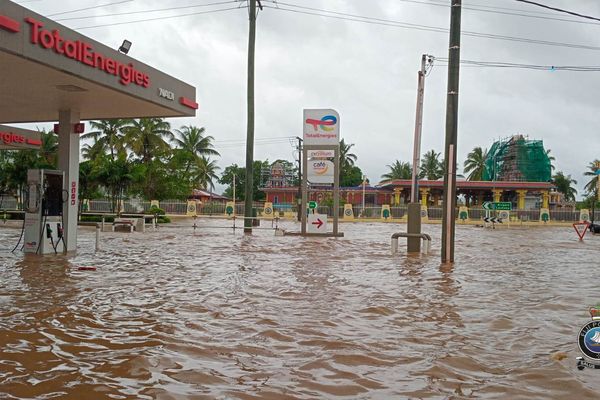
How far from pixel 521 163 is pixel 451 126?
70668 mm

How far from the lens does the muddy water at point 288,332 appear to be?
4340 mm

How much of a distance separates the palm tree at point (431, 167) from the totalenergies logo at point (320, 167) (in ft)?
185

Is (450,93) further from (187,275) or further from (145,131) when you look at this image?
(145,131)

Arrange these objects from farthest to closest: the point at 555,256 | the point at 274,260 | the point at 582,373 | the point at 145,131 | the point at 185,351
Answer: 1. the point at 145,131
2. the point at 555,256
3. the point at 274,260
4. the point at 185,351
5. the point at 582,373

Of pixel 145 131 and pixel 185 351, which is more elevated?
pixel 145 131

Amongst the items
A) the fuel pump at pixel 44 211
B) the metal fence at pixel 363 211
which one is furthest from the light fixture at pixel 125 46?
the metal fence at pixel 363 211

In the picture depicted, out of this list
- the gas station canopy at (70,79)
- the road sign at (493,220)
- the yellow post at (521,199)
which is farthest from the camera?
the yellow post at (521,199)

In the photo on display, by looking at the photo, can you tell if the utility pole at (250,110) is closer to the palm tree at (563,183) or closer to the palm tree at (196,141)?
the palm tree at (196,141)

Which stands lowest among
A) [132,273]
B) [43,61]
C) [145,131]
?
[132,273]

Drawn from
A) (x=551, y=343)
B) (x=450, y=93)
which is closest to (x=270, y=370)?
(x=551, y=343)

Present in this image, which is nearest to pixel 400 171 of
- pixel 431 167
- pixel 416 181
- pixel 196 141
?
pixel 431 167

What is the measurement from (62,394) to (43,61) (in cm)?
Answer: 778

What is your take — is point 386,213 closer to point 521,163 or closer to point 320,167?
point 320,167

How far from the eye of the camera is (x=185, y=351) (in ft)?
17.3
